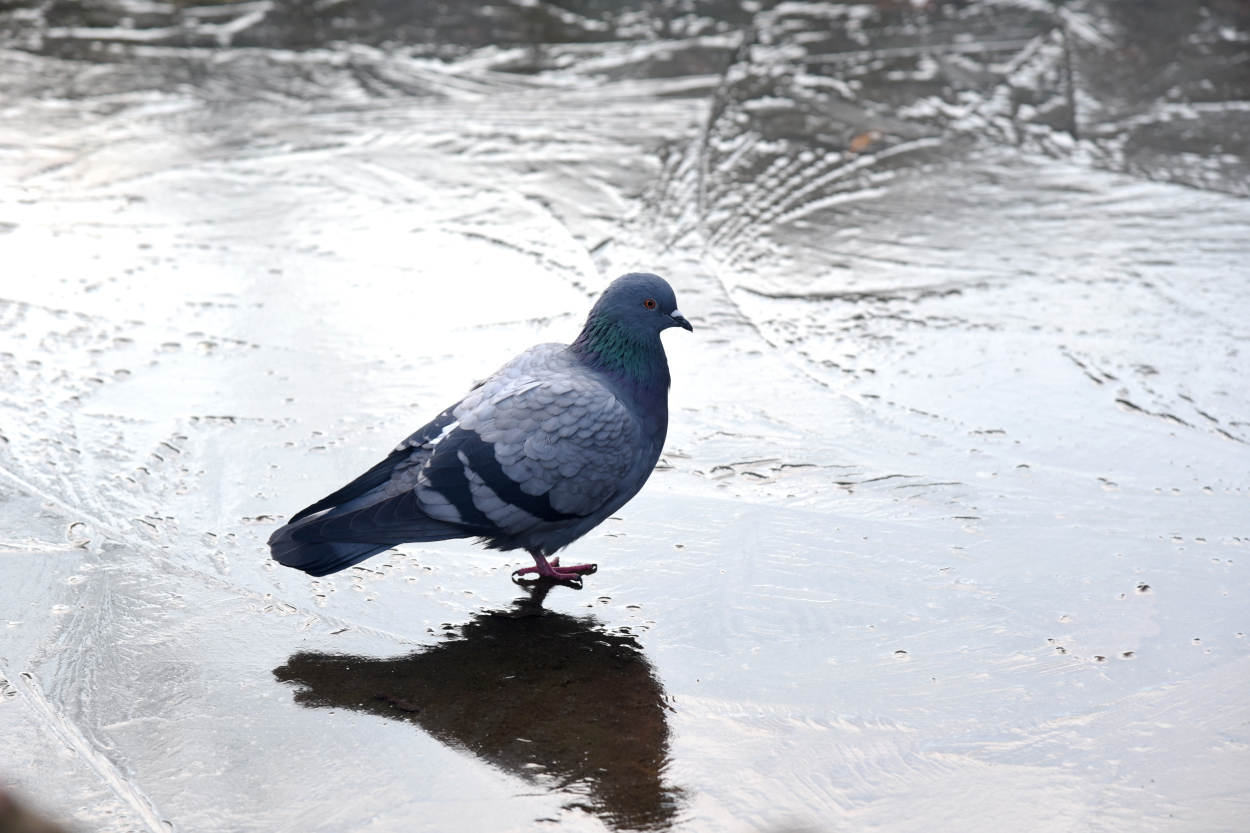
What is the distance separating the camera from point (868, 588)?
3.24 meters

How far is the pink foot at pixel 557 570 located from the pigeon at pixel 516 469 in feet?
0.04

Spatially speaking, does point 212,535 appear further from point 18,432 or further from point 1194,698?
point 1194,698

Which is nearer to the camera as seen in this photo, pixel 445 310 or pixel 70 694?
pixel 70 694

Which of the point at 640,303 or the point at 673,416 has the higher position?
the point at 640,303

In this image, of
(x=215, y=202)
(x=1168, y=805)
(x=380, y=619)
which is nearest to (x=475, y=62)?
(x=215, y=202)

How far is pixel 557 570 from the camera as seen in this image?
3.30 meters

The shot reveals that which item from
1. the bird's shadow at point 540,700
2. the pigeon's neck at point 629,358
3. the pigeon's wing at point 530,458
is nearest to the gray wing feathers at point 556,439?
the pigeon's wing at point 530,458

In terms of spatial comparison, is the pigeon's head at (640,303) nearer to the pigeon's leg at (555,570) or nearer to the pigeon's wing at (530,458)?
the pigeon's wing at (530,458)

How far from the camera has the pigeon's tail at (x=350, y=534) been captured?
294cm

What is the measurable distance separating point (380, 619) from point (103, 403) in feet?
5.46

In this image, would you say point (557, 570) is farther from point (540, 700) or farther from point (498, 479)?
point (540, 700)

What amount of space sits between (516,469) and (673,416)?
121 cm

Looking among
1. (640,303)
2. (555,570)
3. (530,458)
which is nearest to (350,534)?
(530,458)

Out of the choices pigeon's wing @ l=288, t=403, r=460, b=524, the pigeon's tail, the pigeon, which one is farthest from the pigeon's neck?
the pigeon's tail
